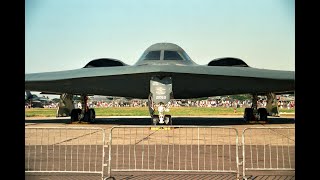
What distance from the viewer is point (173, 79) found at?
54.5 feet

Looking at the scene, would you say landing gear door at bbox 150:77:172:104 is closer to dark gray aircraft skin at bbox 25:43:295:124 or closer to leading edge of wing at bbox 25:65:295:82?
dark gray aircraft skin at bbox 25:43:295:124

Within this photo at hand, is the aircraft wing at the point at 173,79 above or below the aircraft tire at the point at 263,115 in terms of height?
above

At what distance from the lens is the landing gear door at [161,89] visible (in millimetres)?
14469

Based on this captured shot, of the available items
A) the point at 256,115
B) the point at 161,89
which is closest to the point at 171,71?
the point at 161,89

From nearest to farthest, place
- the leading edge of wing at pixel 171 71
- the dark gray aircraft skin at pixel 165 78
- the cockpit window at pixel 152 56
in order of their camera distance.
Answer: the leading edge of wing at pixel 171 71 → the dark gray aircraft skin at pixel 165 78 → the cockpit window at pixel 152 56

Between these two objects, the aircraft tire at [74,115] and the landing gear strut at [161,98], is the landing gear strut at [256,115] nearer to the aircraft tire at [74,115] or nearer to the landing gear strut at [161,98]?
the landing gear strut at [161,98]

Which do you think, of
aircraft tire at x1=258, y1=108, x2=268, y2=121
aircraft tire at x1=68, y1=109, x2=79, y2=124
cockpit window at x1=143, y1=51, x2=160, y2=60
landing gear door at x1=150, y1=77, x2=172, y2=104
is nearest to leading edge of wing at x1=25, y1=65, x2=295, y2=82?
landing gear door at x1=150, y1=77, x2=172, y2=104

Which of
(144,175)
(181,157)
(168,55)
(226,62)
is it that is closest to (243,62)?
(226,62)

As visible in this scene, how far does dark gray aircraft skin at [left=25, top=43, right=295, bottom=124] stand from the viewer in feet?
49.7

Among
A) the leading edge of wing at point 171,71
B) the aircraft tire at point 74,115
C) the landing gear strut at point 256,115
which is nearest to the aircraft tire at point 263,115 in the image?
the landing gear strut at point 256,115
